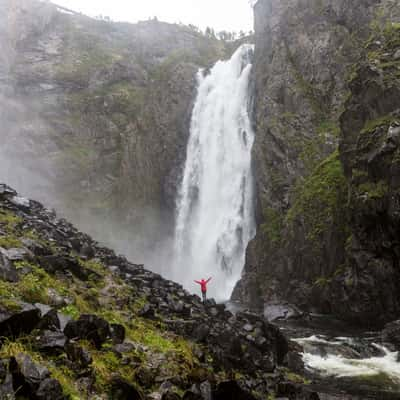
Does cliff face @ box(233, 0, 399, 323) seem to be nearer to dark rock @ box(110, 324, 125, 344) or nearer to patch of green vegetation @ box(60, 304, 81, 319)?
dark rock @ box(110, 324, 125, 344)

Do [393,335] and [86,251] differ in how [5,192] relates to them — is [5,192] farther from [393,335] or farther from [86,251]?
[393,335]

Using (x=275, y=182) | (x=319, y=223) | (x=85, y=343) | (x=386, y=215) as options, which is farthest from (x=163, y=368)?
(x=275, y=182)

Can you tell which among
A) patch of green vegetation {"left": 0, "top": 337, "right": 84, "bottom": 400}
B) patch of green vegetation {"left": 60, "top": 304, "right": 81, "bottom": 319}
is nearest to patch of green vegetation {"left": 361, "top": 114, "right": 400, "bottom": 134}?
patch of green vegetation {"left": 60, "top": 304, "right": 81, "bottom": 319}

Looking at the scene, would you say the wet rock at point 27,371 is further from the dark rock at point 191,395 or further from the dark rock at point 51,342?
the dark rock at point 191,395

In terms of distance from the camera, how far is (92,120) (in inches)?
2077

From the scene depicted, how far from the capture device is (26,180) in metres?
46.7

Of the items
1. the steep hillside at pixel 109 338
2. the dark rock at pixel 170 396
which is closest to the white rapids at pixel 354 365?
the steep hillside at pixel 109 338

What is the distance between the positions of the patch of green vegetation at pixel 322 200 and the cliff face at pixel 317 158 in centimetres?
8

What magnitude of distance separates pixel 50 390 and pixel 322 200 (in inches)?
1010

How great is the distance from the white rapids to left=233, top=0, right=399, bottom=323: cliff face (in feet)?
23.4

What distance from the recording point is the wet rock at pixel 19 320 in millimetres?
6117

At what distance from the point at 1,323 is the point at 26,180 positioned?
43.9 m

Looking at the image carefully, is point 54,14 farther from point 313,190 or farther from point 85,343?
point 85,343

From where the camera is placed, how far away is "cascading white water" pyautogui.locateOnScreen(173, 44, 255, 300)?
129 feet
